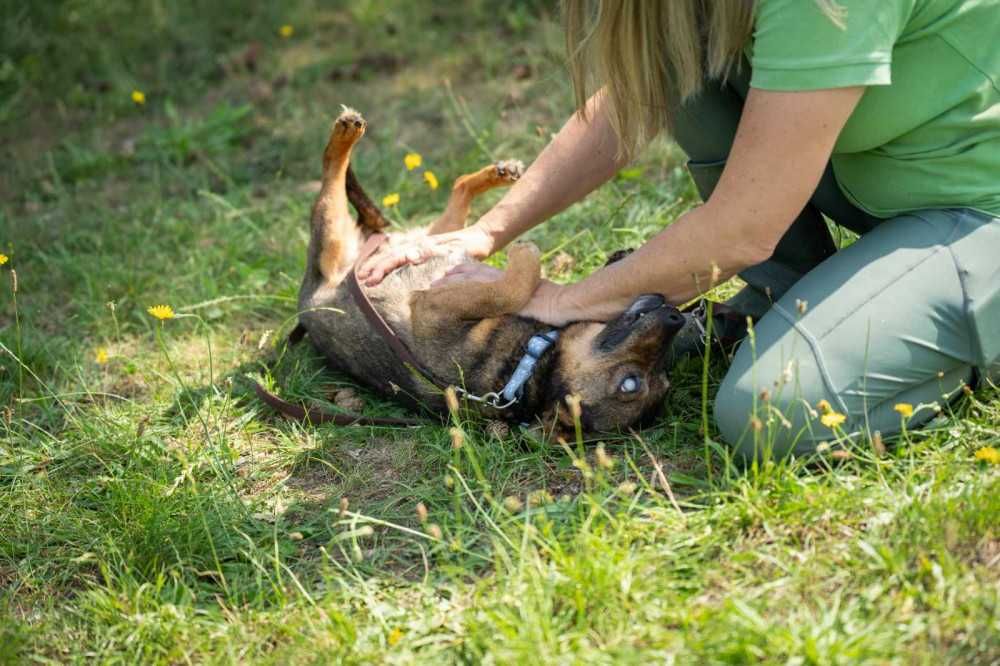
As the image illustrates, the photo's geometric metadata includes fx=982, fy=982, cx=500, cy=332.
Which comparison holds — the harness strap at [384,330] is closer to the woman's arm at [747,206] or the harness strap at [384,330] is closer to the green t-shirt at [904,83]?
the woman's arm at [747,206]

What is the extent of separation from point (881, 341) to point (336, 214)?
2.33 meters

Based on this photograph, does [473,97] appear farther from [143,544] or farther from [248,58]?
[143,544]

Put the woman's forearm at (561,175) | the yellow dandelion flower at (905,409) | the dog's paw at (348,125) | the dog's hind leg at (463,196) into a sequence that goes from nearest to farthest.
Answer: the yellow dandelion flower at (905,409)
the woman's forearm at (561,175)
the dog's paw at (348,125)
the dog's hind leg at (463,196)

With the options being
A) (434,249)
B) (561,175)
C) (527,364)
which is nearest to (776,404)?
(527,364)

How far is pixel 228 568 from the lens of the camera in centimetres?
279

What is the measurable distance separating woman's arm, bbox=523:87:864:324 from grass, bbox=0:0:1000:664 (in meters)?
0.51

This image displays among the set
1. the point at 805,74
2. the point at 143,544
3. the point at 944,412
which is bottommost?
the point at 143,544

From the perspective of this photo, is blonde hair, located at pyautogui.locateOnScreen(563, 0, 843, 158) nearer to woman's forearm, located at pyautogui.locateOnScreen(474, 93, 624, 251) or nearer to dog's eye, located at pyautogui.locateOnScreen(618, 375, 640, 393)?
woman's forearm, located at pyautogui.locateOnScreen(474, 93, 624, 251)

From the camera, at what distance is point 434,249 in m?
3.62

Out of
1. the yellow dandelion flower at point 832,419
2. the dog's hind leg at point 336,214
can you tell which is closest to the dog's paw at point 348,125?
the dog's hind leg at point 336,214

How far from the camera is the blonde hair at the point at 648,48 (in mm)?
2625

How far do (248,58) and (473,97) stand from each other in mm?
1696

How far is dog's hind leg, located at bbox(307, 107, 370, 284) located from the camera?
4.04 meters

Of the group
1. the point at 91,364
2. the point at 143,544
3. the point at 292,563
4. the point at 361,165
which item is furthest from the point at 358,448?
the point at 361,165
